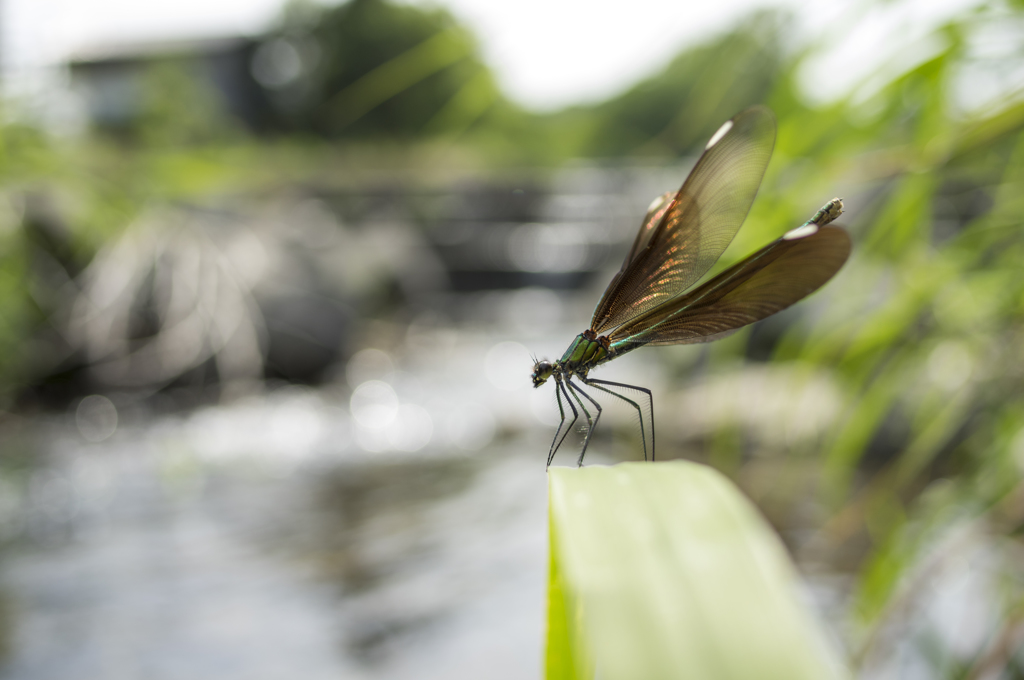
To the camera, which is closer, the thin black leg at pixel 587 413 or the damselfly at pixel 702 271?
the damselfly at pixel 702 271

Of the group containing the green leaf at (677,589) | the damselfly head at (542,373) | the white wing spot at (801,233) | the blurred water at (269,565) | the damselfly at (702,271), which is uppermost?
the blurred water at (269,565)

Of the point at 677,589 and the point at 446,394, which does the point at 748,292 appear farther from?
the point at 446,394

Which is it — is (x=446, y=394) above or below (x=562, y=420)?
above

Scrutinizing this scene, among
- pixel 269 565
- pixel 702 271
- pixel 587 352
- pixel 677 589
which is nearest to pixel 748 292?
pixel 702 271

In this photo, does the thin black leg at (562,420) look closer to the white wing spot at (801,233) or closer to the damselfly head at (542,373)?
the damselfly head at (542,373)

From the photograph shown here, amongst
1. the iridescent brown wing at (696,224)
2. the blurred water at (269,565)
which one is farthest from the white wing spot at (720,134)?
the blurred water at (269,565)

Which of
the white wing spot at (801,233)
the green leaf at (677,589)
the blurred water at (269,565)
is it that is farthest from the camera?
the blurred water at (269,565)

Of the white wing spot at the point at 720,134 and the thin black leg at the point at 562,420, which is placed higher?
the white wing spot at the point at 720,134
